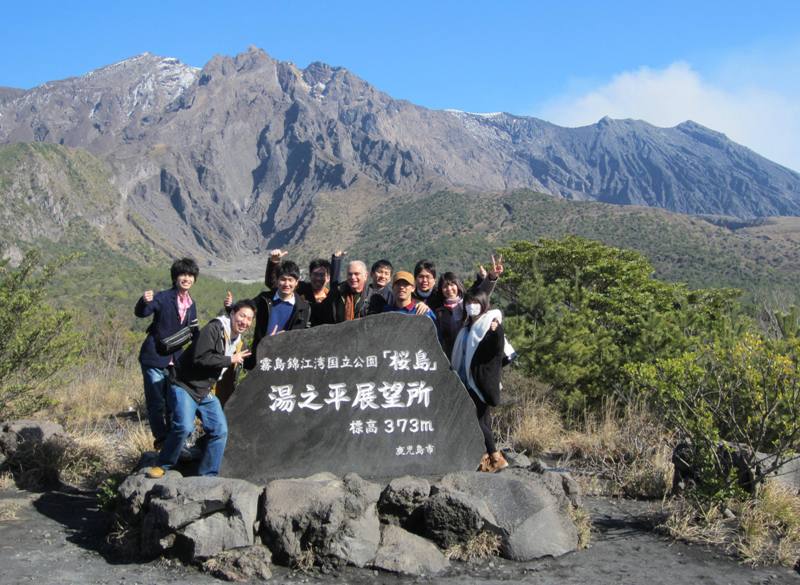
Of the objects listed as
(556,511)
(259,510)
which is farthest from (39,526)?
(556,511)

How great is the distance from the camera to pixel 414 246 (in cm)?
7975

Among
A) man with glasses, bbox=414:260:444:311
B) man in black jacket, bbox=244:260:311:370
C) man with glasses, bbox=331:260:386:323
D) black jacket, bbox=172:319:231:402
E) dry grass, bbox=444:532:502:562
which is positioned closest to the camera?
dry grass, bbox=444:532:502:562

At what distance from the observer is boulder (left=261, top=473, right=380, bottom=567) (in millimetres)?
4738

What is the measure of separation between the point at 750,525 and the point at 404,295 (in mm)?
2938

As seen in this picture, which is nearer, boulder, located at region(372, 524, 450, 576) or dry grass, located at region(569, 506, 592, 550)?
boulder, located at region(372, 524, 450, 576)

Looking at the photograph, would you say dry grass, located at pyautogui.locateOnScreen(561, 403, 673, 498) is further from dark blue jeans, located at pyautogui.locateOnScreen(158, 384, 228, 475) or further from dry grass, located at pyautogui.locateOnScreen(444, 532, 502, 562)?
dark blue jeans, located at pyautogui.locateOnScreen(158, 384, 228, 475)

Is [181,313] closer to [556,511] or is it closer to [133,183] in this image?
[556,511]

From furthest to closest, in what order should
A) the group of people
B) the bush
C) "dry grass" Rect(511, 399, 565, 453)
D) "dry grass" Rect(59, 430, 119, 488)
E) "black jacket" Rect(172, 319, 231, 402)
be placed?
1. "dry grass" Rect(511, 399, 565, 453)
2. "dry grass" Rect(59, 430, 119, 488)
3. the bush
4. the group of people
5. "black jacket" Rect(172, 319, 231, 402)

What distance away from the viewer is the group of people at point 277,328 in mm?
5137

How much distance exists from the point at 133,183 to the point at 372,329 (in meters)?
148

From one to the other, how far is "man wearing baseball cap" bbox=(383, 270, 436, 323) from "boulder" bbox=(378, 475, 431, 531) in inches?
50.0

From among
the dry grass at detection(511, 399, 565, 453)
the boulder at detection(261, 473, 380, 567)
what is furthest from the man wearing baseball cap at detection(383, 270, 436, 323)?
the dry grass at detection(511, 399, 565, 453)

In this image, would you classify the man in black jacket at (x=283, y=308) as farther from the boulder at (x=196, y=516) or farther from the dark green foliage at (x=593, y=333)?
the dark green foliage at (x=593, y=333)

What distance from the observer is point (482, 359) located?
575 cm
